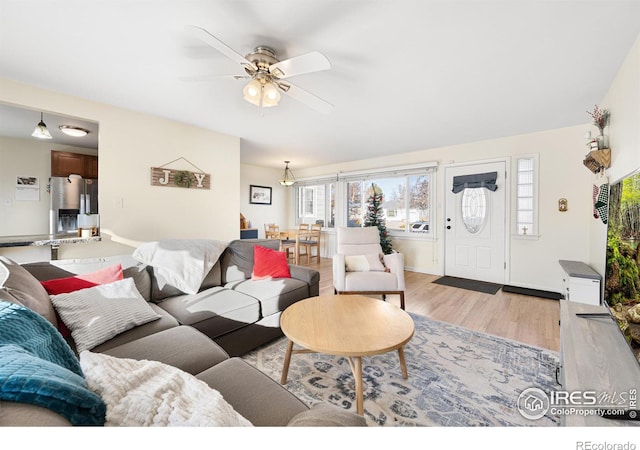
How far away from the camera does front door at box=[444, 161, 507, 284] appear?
382 cm

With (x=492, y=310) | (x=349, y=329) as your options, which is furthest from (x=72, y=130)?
(x=492, y=310)

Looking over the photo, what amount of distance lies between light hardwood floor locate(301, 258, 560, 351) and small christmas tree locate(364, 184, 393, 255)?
1034 mm

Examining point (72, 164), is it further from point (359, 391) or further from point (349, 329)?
point (359, 391)

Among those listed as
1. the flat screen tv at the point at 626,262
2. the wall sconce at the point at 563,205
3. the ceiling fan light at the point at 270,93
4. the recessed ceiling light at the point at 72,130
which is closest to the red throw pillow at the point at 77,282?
the ceiling fan light at the point at 270,93

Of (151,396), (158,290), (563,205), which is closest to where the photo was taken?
(151,396)

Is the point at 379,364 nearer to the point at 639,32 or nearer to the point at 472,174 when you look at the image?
the point at 639,32

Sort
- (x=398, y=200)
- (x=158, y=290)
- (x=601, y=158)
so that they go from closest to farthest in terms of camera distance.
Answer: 1. (x=158, y=290)
2. (x=601, y=158)
3. (x=398, y=200)

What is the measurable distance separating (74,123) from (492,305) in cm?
576

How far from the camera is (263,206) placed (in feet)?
20.9

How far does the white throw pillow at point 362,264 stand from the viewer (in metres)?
3.06

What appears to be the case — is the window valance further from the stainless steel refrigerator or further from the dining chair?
the stainless steel refrigerator

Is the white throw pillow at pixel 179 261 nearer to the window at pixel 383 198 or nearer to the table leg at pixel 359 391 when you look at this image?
the table leg at pixel 359 391

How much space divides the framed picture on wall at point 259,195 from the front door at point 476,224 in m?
4.24

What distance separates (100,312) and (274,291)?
1148 mm
